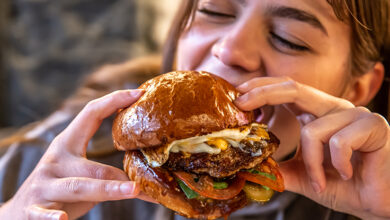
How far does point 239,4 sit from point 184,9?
1.61ft

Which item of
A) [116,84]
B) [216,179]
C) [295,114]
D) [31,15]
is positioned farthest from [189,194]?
[31,15]

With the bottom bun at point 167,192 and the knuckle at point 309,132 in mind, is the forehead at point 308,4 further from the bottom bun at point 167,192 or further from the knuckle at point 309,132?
the bottom bun at point 167,192

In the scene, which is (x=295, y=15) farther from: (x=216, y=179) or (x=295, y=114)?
(x=216, y=179)

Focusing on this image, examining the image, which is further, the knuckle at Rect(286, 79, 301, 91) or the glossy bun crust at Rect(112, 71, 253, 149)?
the knuckle at Rect(286, 79, 301, 91)

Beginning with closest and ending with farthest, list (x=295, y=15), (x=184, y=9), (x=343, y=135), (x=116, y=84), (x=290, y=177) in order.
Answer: (x=343, y=135), (x=295, y=15), (x=290, y=177), (x=184, y=9), (x=116, y=84)

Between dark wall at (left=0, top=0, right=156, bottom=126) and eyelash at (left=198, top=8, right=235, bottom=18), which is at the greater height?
eyelash at (left=198, top=8, right=235, bottom=18)

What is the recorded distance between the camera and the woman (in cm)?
150

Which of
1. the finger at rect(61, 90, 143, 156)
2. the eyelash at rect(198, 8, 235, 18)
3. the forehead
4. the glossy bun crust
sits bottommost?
the finger at rect(61, 90, 143, 156)

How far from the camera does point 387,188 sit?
1.74m

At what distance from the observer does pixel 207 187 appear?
4.42ft

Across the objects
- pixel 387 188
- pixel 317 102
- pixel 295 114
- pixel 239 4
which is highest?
pixel 239 4

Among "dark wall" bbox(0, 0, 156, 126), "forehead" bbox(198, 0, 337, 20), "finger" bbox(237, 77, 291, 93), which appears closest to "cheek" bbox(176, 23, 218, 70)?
"forehead" bbox(198, 0, 337, 20)

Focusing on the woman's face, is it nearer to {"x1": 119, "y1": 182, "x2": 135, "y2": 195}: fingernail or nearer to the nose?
the nose

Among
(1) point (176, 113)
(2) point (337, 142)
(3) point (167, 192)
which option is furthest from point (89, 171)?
(2) point (337, 142)
